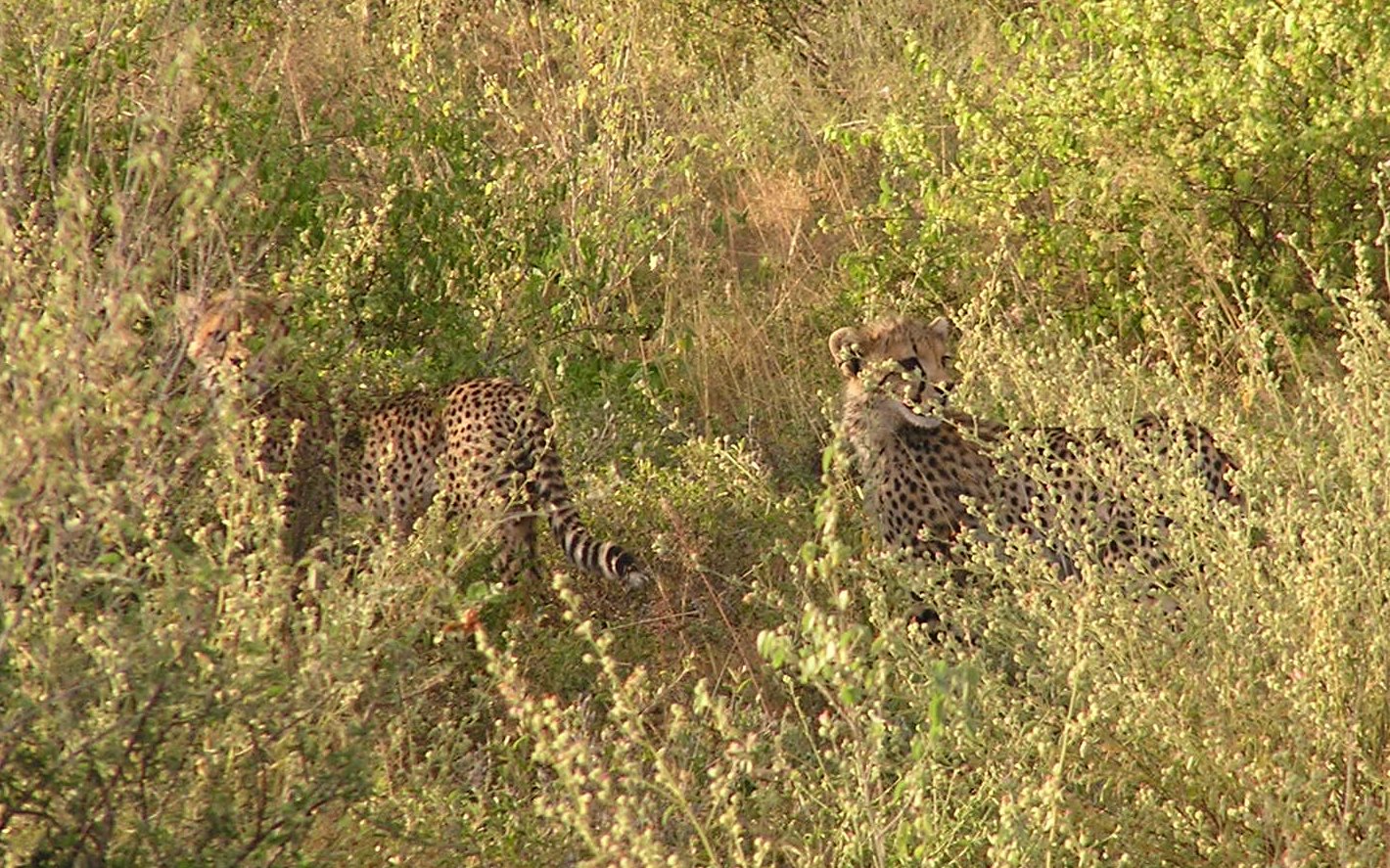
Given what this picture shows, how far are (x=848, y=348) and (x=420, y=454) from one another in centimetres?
116

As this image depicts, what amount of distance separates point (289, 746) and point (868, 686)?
0.89m

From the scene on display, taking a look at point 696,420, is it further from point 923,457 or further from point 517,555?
point 923,457

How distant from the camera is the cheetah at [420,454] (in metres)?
4.96

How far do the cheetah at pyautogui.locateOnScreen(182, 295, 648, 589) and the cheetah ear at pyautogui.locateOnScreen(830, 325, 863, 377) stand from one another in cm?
74

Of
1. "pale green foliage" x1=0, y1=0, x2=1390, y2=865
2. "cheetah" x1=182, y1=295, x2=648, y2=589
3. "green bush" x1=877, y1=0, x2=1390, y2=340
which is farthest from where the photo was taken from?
"green bush" x1=877, y1=0, x2=1390, y2=340

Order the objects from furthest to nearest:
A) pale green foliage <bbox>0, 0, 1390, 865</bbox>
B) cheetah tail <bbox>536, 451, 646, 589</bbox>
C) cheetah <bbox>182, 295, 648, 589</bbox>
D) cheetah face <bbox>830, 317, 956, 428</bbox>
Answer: cheetah face <bbox>830, 317, 956, 428</bbox>, cheetah <bbox>182, 295, 648, 589</bbox>, cheetah tail <bbox>536, 451, 646, 589</bbox>, pale green foliage <bbox>0, 0, 1390, 865</bbox>

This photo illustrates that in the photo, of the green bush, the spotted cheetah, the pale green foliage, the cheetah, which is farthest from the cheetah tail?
the green bush

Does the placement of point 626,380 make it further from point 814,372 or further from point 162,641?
point 162,641

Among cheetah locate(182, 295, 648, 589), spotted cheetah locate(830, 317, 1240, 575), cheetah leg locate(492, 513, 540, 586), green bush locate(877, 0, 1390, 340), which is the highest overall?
green bush locate(877, 0, 1390, 340)

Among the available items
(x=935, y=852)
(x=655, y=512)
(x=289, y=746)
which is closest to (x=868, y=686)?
(x=935, y=852)

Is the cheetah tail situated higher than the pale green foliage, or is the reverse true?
the pale green foliage

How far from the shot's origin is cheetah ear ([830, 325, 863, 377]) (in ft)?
16.8

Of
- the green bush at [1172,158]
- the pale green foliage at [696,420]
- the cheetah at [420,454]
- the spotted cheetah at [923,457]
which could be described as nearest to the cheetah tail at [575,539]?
the cheetah at [420,454]

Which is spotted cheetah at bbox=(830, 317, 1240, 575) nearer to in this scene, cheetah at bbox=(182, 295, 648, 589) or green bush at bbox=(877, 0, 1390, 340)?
green bush at bbox=(877, 0, 1390, 340)
